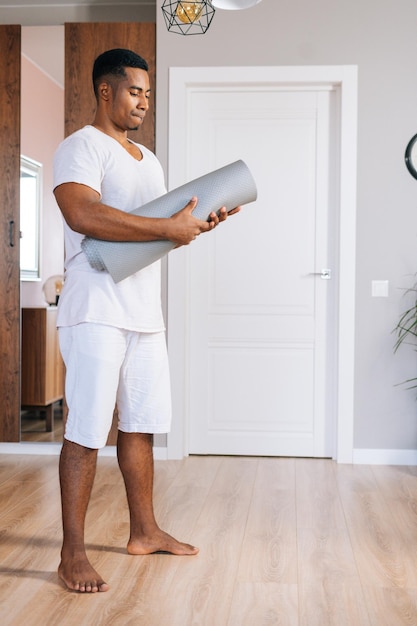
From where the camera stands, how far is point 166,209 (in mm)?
2314

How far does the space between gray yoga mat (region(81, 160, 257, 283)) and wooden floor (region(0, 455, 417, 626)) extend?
0.89 metres

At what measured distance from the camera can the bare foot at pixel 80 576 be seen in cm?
225

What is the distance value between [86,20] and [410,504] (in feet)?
10.5

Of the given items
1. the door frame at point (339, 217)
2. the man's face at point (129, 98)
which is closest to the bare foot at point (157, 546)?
the man's face at point (129, 98)

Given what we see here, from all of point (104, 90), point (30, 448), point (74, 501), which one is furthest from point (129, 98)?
point (30, 448)

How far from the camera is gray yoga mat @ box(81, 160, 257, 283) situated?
2.29 metres

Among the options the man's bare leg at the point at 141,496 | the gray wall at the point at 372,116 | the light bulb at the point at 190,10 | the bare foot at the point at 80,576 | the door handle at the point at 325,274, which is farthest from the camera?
the door handle at the point at 325,274

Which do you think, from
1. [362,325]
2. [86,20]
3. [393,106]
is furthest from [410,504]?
[86,20]

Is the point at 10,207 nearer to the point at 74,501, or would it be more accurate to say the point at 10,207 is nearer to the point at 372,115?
the point at 372,115

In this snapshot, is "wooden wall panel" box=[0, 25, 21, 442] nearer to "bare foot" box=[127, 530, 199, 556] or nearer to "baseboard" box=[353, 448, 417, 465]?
"baseboard" box=[353, 448, 417, 465]

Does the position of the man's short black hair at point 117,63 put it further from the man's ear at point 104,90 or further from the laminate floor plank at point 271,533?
the laminate floor plank at point 271,533

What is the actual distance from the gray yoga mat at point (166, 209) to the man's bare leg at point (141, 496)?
22.6 inches

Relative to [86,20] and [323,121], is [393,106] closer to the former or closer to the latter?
[323,121]

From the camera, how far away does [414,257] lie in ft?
13.8
